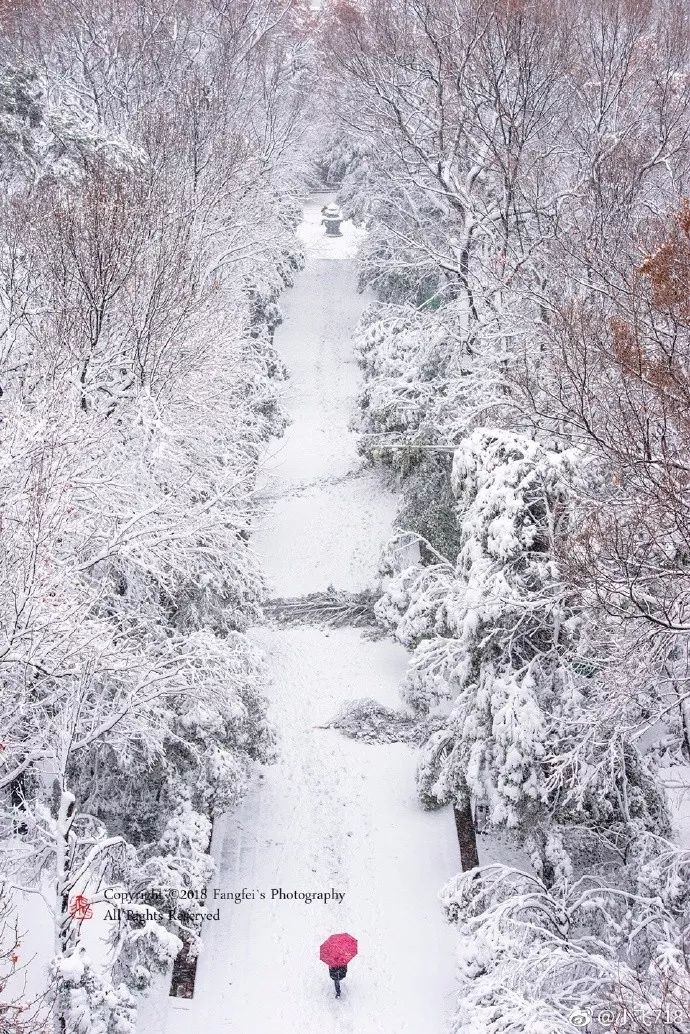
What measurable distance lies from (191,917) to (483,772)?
15.4ft

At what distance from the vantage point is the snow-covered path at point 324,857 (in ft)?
41.2

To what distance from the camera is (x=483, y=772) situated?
1345cm

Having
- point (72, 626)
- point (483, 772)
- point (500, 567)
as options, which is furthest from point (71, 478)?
point (483, 772)

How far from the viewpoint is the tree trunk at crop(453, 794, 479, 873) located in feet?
48.4

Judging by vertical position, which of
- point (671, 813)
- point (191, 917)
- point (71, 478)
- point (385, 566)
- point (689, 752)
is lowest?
point (191, 917)

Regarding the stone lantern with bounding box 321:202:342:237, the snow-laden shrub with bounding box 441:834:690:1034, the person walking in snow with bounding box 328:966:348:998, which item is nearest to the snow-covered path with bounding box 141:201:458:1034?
the person walking in snow with bounding box 328:966:348:998

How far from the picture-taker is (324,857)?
15.0 metres

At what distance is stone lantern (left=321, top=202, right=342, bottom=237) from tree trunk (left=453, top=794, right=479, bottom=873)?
32069 millimetres

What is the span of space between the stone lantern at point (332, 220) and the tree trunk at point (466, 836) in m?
32.1

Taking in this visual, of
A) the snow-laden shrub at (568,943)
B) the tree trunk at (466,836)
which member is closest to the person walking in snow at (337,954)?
the snow-laden shrub at (568,943)

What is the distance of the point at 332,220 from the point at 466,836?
32.7m

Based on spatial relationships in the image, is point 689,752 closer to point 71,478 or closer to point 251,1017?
point 251,1017

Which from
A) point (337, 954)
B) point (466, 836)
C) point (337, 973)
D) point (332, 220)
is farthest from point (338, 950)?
point (332, 220)

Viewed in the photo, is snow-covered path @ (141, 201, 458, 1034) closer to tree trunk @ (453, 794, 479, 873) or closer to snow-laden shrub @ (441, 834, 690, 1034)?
tree trunk @ (453, 794, 479, 873)
